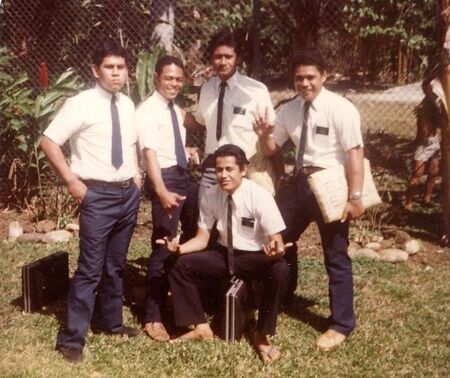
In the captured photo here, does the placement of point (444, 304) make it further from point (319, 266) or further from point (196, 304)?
point (196, 304)

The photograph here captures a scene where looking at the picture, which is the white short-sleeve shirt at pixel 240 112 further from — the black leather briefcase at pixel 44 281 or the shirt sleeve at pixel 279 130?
the black leather briefcase at pixel 44 281

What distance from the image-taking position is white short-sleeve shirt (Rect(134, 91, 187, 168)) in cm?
470

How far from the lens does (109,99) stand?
4465 mm

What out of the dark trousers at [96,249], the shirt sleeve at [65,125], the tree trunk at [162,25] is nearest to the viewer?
the shirt sleeve at [65,125]

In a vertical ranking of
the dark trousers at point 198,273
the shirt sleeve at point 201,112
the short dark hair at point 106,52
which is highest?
the short dark hair at point 106,52

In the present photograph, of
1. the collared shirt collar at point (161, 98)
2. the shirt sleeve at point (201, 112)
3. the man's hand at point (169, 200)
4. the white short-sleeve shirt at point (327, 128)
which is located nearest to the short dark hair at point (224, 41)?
the shirt sleeve at point (201, 112)

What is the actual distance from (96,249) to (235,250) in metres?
0.98

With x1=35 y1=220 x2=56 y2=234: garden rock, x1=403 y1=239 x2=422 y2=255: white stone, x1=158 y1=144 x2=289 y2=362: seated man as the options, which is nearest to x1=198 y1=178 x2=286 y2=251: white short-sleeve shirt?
x1=158 y1=144 x2=289 y2=362: seated man

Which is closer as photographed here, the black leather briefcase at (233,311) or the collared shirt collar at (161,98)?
the black leather briefcase at (233,311)

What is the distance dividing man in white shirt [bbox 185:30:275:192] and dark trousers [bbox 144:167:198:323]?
0.17 metres

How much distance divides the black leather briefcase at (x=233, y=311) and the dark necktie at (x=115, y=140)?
3.89ft

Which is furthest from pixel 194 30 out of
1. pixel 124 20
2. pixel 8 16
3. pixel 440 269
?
pixel 440 269

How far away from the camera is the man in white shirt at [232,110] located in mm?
4984

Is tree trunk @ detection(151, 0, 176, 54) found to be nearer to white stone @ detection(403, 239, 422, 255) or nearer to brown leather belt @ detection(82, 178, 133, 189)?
white stone @ detection(403, 239, 422, 255)
